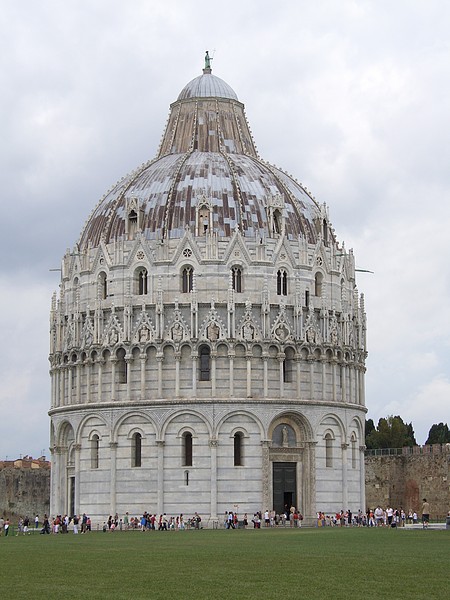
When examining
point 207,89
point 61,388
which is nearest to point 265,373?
point 61,388

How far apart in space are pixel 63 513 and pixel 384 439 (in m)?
52.2

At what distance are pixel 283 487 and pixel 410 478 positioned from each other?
21101 millimetres

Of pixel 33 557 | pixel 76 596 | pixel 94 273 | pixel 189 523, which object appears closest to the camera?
pixel 76 596

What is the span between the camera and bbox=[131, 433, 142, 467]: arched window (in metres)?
77.6

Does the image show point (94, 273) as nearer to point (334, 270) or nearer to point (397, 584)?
point (334, 270)

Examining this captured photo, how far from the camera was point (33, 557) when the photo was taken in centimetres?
3981

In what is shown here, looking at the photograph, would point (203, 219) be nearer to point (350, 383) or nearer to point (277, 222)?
point (277, 222)

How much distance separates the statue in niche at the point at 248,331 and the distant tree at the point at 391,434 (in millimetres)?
51415

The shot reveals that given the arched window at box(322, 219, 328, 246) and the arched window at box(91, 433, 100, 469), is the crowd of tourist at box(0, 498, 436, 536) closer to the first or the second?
the arched window at box(91, 433, 100, 469)

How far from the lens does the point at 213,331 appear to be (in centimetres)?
7662

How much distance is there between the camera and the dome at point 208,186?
80.1 meters

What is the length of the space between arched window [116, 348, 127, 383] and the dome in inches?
312

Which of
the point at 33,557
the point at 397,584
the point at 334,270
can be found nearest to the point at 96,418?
the point at 334,270

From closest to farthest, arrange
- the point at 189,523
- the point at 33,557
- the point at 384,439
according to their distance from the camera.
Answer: the point at 33,557 < the point at 189,523 < the point at 384,439
